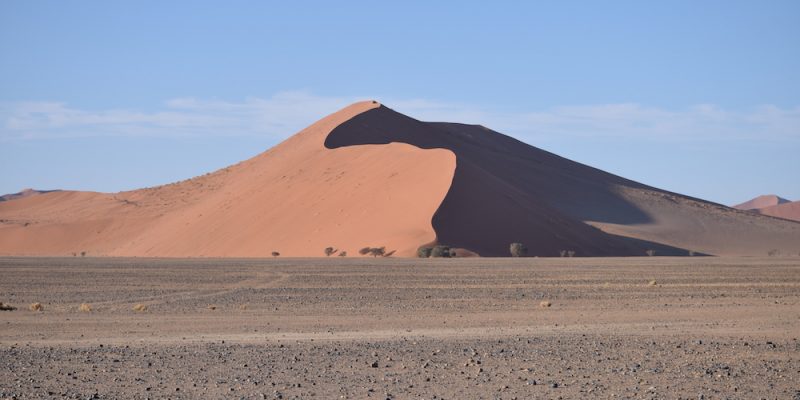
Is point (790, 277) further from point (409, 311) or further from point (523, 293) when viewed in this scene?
point (409, 311)

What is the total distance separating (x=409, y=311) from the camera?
23172mm

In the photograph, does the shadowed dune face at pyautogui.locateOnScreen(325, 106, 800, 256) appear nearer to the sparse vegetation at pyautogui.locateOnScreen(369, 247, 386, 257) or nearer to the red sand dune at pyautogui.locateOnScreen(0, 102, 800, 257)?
the red sand dune at pyautogui.locateOnScreen(0, 102, 800, 257)

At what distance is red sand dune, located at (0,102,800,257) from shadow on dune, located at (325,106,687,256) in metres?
0.15

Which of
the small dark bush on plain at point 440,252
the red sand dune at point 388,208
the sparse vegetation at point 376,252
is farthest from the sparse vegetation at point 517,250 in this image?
the sparse vegetation at point 376,252

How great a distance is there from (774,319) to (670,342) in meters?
5.70

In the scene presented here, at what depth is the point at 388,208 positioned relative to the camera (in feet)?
227

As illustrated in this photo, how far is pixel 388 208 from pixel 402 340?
52.5 meters

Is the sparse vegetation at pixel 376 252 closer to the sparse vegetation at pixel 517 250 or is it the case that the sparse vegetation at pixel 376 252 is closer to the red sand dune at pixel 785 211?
the sparse vegetation at pixel 517 250

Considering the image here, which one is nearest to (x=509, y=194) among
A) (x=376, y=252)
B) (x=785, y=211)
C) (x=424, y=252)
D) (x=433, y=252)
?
(x=376, y=252)

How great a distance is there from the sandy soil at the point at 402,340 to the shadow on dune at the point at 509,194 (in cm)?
2999

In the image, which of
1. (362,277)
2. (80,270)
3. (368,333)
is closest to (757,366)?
(368,333)

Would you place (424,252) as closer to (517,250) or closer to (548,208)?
(517,250)

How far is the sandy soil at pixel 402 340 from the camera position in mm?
11727

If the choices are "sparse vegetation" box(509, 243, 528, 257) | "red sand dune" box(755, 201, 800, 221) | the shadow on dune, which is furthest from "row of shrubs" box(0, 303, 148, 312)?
"red sand dune" box(755, 201, 800, 221)
